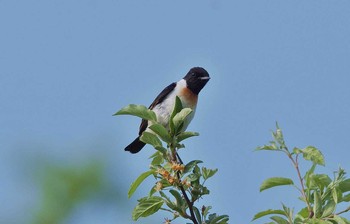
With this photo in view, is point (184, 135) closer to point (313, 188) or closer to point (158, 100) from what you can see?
point (313, 188)

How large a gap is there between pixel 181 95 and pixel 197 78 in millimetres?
477

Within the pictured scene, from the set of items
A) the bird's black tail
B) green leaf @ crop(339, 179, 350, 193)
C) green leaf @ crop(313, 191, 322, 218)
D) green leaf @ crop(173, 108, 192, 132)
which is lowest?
green leaf @ crop(313, 191, 322, 218)

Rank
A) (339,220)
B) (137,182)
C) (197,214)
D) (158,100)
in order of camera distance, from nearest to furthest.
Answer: (339,220) → (197,214) → (137,182) → (158,100)

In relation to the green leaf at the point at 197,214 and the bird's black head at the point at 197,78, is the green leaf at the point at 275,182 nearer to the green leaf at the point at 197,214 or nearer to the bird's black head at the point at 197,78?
the green leaf at the point at 197,214

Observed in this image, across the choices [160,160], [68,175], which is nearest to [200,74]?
[68,175]

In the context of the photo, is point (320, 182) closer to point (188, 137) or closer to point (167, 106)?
point (188, 137)

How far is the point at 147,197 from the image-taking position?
3.14 metres

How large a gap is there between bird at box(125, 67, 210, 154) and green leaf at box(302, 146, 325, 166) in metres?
3.86


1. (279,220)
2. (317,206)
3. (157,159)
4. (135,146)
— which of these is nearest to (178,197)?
(157,159)

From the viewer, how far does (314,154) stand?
9.28 ft

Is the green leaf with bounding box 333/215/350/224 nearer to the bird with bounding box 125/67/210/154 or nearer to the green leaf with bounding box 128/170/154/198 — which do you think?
the green leaf with bounding box 128/170/154/198

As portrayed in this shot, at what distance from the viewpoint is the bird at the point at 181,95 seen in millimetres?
6906

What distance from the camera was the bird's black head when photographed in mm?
7473

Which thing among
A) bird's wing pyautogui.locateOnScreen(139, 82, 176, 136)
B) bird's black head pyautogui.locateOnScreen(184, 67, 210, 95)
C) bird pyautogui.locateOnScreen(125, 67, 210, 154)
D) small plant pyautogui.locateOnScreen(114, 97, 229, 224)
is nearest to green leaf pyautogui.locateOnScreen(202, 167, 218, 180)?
small plant pyautogui.locateOnScreen(114, 97, 229, 224)
